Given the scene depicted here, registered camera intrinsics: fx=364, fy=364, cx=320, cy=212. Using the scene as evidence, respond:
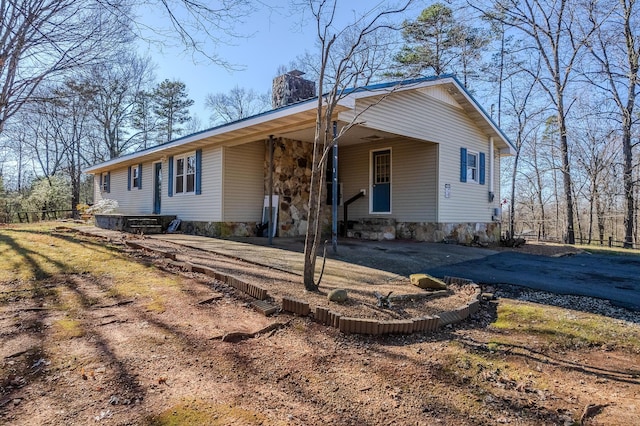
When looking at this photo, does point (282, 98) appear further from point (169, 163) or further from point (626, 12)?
point (626, 12)

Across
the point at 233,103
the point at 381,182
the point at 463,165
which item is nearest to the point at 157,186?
the point at 381,182

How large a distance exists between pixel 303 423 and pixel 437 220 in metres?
8.88

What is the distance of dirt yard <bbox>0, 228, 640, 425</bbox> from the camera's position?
6.46ft

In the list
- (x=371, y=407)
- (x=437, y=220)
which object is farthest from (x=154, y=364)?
(x=437, y=220)

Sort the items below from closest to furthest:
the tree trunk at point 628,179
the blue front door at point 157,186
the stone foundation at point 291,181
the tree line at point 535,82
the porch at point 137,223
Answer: the tree line at point 535,82, the stone foundation at point 291,181, the porch at point 137,223, the blue front door at point 157,186, the tree trunk at point 628,179

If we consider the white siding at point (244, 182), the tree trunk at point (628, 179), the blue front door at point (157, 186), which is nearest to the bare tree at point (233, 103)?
the blue front door at point (157, 186)

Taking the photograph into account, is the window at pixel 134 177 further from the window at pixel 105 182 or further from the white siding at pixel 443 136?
the white siding at pixel 443 136

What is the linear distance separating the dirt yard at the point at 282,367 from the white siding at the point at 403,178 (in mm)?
6506

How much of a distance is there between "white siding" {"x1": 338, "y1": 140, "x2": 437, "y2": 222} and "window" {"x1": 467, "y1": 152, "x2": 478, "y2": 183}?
1.98 m

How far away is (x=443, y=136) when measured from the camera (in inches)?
407

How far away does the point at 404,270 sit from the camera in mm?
5934

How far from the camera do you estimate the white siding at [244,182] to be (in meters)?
10.2

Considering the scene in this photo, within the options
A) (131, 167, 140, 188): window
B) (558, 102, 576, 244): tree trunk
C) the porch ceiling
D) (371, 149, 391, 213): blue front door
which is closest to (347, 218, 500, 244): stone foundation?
(371, 149, 391, 213): blue front door

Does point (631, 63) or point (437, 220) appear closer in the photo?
point (437, 220)
